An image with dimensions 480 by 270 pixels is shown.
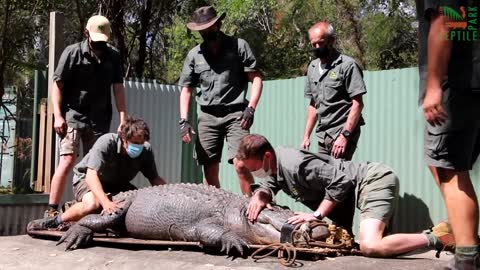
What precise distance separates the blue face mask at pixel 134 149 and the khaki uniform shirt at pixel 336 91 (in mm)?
1722

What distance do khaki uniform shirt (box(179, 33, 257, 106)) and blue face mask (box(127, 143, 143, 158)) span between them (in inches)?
34.9

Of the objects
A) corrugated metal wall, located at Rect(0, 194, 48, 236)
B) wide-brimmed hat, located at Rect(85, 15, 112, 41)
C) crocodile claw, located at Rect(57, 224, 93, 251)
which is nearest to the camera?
crocodile claw, located at Rect(57, 224, 93, 251)

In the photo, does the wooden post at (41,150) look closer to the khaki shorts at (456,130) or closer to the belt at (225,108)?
the belt at (225,108)

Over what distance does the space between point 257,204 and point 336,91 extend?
1.44m

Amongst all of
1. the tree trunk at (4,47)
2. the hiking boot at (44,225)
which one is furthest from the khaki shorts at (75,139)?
the tree trunk at (4,47)

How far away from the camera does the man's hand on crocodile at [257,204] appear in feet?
17.1

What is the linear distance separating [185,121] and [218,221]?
1403mm

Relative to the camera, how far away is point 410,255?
4.87 meters

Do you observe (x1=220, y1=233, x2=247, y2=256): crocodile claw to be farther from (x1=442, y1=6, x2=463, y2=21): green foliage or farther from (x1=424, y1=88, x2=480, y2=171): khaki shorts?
(x1=442, y1=6, x2=463, y2=21): green foliage

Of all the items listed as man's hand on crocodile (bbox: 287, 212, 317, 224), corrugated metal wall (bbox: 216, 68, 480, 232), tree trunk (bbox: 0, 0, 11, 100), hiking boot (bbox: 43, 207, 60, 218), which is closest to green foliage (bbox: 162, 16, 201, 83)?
tree trunk (bbox: 0, 0, 11, 100)

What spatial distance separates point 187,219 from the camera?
18.3 feet

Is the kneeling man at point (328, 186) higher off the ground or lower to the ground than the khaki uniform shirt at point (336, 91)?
lower

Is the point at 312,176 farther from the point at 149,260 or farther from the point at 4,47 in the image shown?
the point at 4,47

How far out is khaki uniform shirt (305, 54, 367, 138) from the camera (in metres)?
5.85
